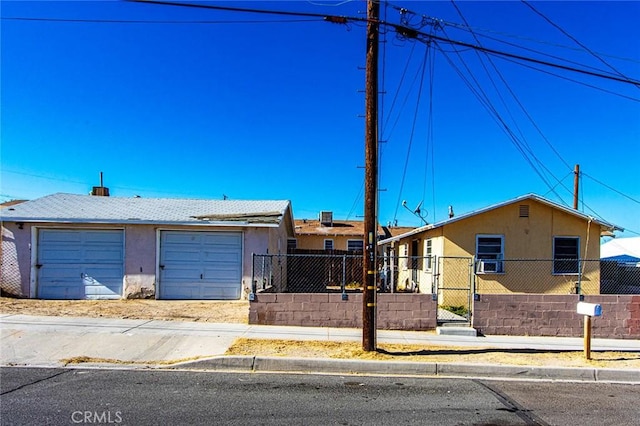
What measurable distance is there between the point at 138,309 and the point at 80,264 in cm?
346

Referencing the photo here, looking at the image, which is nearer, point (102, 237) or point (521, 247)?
point (102, 237)

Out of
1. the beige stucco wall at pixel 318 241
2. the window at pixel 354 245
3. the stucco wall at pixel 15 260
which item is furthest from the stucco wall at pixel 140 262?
the window at pixel 354 245

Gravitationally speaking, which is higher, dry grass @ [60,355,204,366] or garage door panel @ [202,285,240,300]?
garage door panel @ [202,285,240,300]

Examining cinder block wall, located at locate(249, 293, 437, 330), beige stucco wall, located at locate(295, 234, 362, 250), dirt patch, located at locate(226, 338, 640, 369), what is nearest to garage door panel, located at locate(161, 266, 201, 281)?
cinder block wall, located at locate(249, 293, 437, 330)

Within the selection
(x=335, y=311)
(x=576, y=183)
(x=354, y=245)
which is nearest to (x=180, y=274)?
(x=335, y=311)

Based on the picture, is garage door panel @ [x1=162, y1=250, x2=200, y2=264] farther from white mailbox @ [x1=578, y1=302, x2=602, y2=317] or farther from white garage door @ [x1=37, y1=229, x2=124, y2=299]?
white mailbox @ [x1=578, y1=302, x2=602, y2=317]

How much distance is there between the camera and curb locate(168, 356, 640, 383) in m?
7.59

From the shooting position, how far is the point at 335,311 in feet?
35.5

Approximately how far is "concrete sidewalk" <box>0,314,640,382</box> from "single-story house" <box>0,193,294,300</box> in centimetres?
370

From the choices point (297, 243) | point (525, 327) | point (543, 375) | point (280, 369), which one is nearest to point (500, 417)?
point (543, 375)

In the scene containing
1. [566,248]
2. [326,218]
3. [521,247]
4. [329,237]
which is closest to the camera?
[521,247]

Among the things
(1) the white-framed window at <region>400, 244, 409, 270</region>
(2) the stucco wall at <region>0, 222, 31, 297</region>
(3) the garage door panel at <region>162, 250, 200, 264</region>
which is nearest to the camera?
(2) the stucco wall at <region>0, 222, 31, 297</region>

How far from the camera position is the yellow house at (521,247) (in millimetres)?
14961

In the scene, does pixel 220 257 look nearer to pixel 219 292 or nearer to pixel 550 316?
pixel 219 292
